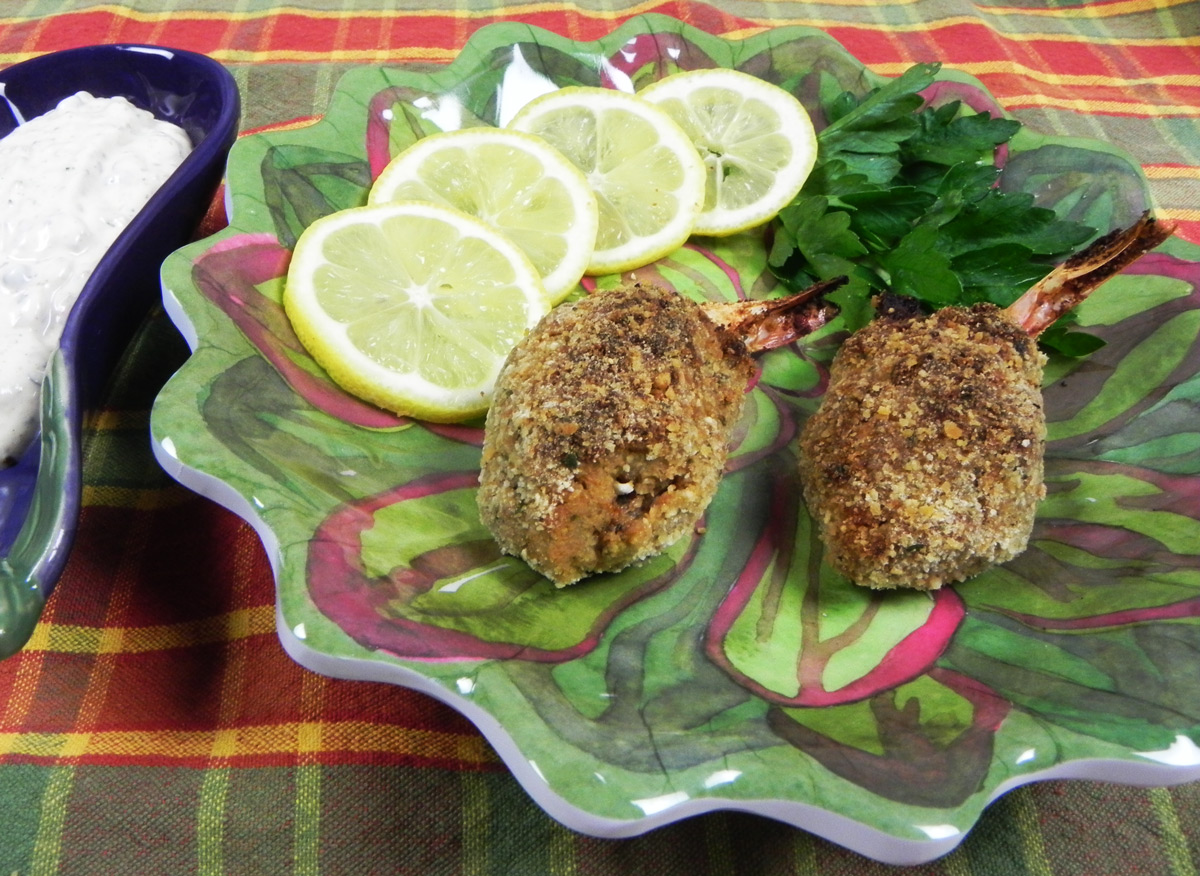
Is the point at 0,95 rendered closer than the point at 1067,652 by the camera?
No

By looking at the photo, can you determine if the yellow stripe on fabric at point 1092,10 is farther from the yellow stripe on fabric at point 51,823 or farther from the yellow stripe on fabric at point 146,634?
the yellow stripe on fabric at point 51,823

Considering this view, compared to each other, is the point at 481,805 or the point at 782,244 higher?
the point at 782,244

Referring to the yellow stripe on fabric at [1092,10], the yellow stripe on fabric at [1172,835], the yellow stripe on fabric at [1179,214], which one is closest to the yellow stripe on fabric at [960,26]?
the yellow stripe on fabric at [1092,10]

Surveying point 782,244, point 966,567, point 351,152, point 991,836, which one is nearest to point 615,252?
point 782,244

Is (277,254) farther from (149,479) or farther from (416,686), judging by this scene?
(416,686)

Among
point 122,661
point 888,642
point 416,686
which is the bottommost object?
point 122,661

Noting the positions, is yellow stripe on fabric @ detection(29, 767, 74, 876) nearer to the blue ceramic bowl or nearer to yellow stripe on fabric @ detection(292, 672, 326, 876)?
the blue ceramic bowl
